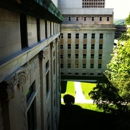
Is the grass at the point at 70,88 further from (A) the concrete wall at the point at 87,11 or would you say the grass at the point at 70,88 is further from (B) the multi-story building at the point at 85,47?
(A) the concrete wall at the point at 87,11

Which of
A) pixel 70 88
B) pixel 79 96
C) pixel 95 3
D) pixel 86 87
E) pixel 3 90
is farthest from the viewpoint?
pixel 95 3

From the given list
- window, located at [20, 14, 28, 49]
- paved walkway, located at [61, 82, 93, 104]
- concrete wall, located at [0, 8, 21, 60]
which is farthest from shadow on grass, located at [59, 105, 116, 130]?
concrete wall, located at [0, 8, 21, 60]

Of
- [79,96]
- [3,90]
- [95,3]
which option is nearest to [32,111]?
[3,90]

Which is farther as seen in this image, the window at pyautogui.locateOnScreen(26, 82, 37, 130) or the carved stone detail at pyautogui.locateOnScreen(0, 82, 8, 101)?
the window at pyautogui.locateOnScreen(26, 82, 37, 130)

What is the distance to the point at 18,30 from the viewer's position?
4.97 metres

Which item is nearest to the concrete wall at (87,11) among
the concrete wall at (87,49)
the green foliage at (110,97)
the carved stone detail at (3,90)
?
the concrete wall at (87,49)

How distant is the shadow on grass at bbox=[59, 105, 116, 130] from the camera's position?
1991cm

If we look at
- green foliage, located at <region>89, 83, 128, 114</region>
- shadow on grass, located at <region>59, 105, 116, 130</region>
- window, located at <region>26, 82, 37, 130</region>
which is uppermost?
window, located at <region>26, 82, 37, 130</region>

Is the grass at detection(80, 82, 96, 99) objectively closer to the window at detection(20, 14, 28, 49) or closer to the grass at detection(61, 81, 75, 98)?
the grass at detection(61, 81, 75, 98)

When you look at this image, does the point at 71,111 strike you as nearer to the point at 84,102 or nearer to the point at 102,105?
the point at 84,102

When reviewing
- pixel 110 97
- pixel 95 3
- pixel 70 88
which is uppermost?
pixel 95 3

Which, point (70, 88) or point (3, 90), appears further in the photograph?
point (70, 88)

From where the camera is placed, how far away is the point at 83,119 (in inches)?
859

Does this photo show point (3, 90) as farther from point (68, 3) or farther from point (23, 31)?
point (68, 3)
